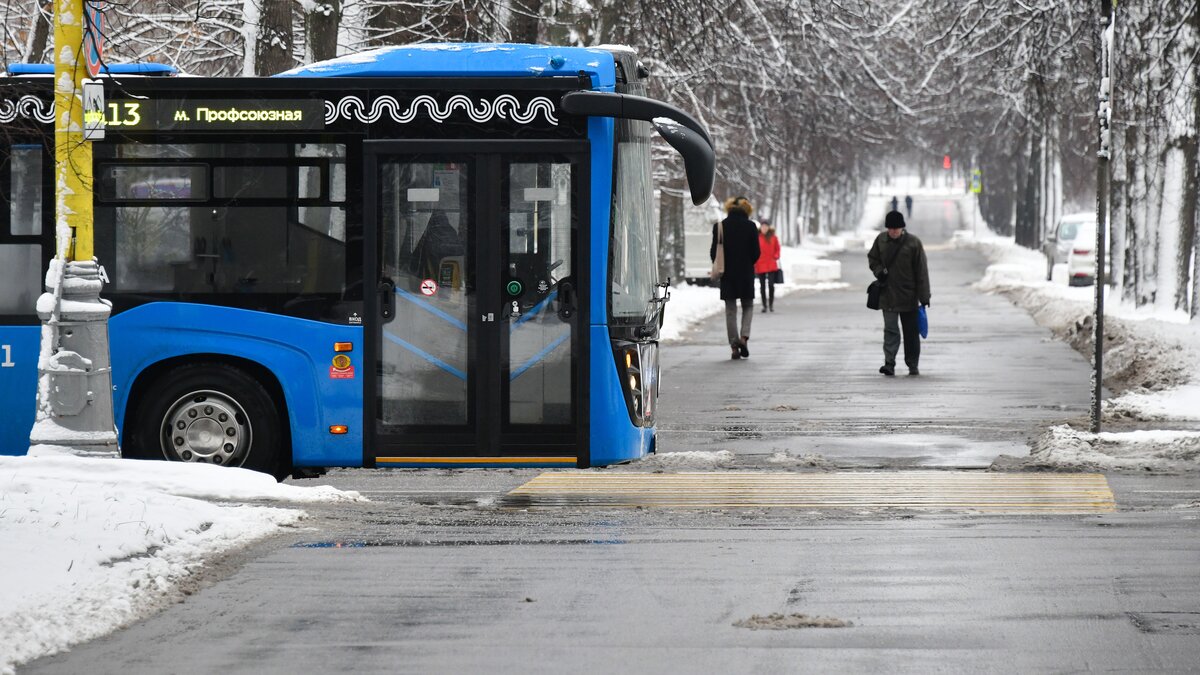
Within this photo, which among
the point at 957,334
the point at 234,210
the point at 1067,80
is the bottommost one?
the point at 957,334

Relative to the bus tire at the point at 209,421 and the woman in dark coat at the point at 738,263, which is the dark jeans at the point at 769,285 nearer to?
the woman in dark coat at the point at 738,263

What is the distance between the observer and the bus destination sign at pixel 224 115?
11.7 metres

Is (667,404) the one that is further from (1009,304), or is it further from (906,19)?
(1009,304)

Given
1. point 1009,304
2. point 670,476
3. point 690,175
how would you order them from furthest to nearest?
point 1009,304 → point 670,476 → point 690,175

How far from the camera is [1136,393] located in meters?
17.4

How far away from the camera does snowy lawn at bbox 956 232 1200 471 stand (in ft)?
41.7

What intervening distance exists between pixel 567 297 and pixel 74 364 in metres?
3.01

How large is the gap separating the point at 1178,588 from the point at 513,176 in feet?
17.2

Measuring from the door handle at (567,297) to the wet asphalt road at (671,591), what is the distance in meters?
1.21

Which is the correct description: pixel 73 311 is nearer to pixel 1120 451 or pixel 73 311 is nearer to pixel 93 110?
pixel 93 110

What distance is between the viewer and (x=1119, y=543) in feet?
30.2

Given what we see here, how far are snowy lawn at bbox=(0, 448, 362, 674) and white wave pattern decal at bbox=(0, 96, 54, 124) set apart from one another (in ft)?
7.55

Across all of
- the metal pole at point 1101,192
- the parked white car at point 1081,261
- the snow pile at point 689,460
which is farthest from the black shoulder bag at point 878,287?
the parked white car at point 1081,261

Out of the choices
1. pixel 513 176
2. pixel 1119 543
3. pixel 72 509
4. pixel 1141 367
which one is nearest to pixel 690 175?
pixel 513 176
